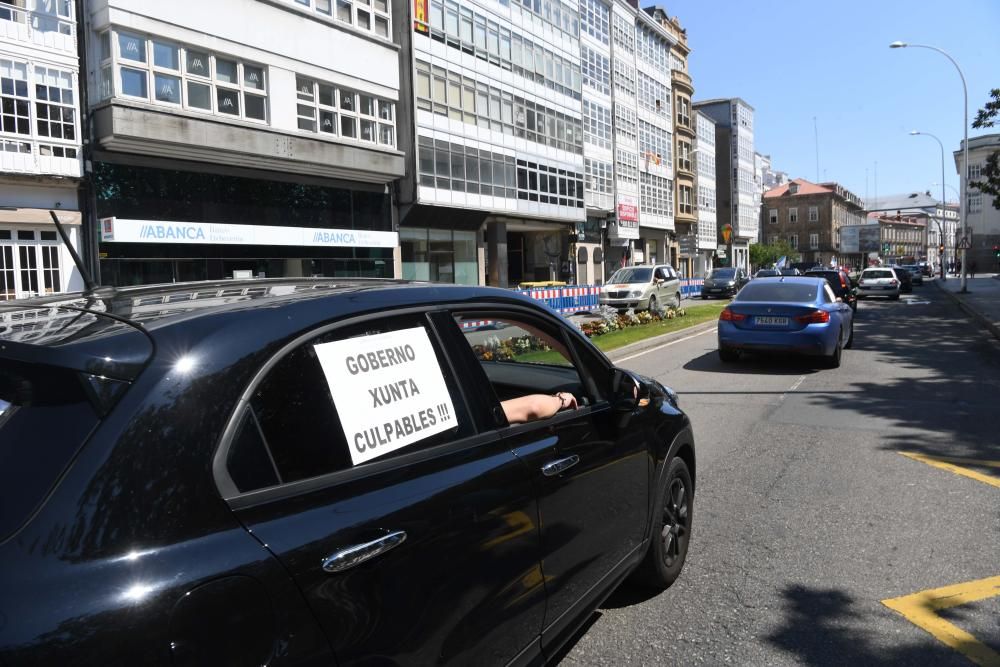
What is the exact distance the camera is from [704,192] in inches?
2803

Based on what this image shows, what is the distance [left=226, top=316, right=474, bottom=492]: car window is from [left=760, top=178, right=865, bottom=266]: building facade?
122825 mm

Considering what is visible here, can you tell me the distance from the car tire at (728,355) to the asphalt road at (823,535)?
89.0 inches

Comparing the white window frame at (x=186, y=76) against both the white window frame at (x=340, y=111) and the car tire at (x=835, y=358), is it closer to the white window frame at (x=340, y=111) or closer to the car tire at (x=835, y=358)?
the white window frame at (x=340, y=111)

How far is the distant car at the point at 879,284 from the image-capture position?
33.1 m

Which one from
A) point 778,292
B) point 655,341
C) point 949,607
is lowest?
point 949,607

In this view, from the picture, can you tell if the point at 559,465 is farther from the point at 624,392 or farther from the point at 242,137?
the point at 242,137

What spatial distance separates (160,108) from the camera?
2138cm

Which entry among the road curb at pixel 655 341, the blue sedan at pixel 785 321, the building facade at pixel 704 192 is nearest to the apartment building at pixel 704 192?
the building facade at pixel 704 192

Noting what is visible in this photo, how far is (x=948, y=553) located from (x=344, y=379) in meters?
3.92

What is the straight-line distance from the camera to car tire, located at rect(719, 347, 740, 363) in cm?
1218

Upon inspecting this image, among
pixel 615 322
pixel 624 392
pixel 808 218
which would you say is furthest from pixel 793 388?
pixel 808 218

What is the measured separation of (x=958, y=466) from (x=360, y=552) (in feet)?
19.4

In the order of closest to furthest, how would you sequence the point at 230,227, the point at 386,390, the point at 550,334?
1. the point at 386,390
2. the point at 550,334
3. the point at 230,227

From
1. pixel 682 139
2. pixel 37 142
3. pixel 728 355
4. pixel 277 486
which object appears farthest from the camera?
pixel 682 139
